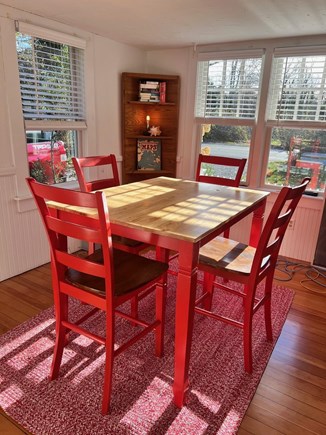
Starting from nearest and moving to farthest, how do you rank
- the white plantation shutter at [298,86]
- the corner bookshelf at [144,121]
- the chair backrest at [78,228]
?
the chair backrest at [78,228]
the white plantation shutter at [298,86]
the corner bookshelf at [144,121]

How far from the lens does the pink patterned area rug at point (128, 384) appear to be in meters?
1.39

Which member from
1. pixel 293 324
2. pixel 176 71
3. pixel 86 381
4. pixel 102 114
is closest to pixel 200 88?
pixel 176 71

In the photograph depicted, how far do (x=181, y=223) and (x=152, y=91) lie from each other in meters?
2.48

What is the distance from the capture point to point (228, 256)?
186cm

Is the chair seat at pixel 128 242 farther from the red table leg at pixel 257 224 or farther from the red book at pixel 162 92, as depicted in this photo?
the red book at pixel 162 92

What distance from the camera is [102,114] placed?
10.6ft

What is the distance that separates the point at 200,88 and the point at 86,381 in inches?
120

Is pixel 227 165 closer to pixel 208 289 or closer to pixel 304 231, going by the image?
pixel 208 289

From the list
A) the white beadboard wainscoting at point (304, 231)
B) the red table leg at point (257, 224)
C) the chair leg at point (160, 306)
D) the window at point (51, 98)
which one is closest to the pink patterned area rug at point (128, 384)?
the chair leg at point (160, 306)

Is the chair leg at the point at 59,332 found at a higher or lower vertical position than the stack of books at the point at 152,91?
lower

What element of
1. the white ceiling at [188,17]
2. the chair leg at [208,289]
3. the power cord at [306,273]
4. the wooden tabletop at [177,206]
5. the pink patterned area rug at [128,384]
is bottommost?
the power cord at [306,273]

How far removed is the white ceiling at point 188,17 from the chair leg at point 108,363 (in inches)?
79.5

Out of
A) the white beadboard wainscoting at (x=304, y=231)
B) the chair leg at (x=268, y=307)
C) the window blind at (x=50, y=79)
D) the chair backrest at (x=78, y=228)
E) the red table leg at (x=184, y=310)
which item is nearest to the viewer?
the chair backrest at (x=78, y=228)

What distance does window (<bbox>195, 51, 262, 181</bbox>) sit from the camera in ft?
10.4
